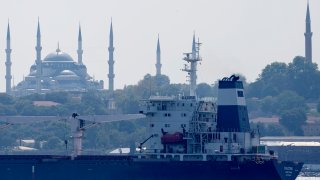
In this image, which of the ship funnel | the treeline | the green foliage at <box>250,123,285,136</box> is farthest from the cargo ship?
the green foliage at <box>250,123,285,136</box>

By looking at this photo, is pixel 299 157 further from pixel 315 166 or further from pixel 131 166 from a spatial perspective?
pixel 131 166

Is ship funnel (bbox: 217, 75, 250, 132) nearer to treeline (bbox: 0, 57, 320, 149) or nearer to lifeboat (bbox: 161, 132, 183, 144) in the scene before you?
lifeboat (bbox: 161, 132, 183, 144)

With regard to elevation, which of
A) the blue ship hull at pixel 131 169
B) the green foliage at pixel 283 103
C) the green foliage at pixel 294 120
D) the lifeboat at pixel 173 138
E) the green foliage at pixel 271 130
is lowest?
the blue ship hull at pixel 131 169

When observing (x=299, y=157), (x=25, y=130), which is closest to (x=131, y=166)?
(x=299, y=157)

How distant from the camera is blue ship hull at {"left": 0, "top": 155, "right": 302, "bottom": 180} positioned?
3994 inches

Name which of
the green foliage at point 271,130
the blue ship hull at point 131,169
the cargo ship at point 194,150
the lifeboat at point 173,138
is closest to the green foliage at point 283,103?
the green foliage at point 271,130

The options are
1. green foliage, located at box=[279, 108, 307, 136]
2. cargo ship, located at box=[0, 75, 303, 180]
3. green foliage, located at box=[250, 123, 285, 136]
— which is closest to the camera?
cargo ship, located at box=[0, 75, 303, 180]

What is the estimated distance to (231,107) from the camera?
104 meters

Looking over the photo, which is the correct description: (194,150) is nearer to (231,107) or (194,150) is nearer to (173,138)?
(173,138)

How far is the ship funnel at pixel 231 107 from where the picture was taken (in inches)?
4055

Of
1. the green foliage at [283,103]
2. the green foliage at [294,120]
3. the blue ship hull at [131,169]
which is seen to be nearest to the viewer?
the blue ship hull at [131,169]

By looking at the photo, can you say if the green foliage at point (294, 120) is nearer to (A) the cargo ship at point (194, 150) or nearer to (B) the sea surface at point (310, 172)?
(B) the sea surface at point (310, 172)

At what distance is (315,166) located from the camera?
15975cm

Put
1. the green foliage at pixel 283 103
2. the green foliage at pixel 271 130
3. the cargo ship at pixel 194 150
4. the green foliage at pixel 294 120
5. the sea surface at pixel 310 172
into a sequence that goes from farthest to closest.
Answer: the green foliage at pixel 283 103, the green foliage at pixel 294 120, the green foliage at pixel 271 130, the sea surface at pixel 310 172, the cargo ship at pixel 194 150
